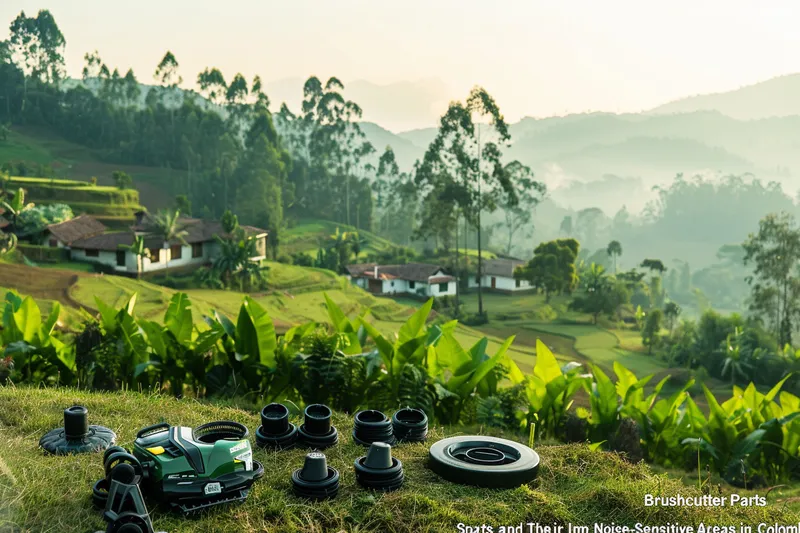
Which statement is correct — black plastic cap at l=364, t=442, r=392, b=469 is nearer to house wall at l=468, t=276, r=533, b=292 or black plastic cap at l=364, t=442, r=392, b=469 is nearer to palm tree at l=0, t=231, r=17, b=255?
palm tree at l=0, t=231, r=17, b=255

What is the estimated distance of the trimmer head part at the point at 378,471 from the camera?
288 cm

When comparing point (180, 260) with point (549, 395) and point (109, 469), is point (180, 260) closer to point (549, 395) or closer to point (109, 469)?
point (549, 395)

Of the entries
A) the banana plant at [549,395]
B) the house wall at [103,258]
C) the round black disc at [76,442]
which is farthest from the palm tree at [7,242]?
the banana plant at [549,395]

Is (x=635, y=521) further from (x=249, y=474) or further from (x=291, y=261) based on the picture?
(x=291, y=261)

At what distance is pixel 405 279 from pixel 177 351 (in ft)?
98.4

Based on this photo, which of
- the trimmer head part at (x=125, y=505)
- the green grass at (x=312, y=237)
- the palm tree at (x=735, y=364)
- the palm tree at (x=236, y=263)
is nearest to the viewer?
the trimmer head part at (x=125, y=505)

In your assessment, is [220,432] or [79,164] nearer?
[220,432]

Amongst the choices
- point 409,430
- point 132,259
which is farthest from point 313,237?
point 409,430

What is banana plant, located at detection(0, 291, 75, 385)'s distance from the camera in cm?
512

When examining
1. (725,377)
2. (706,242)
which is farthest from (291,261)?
(706,242)

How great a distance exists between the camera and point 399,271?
36.0 m

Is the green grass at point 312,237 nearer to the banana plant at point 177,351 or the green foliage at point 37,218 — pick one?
the green foliage at point 37,218

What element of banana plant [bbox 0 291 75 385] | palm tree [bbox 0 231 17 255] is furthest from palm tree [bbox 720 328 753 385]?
palm tree [bbox 0 231 17 255]

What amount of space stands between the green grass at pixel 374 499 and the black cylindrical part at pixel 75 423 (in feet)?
0.48
